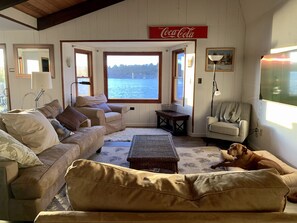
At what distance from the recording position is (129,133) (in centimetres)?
582

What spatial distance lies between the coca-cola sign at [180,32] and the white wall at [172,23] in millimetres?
125

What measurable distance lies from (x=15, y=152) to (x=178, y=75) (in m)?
4.84

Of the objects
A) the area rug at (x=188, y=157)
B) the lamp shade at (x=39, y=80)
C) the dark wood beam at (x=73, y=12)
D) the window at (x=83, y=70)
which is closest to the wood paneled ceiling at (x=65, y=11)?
the dark wood beam at (x=73, y=12)

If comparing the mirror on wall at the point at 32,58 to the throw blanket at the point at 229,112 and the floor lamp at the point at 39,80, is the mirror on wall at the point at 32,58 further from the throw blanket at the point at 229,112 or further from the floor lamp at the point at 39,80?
the throw blanket at the point at 229,112

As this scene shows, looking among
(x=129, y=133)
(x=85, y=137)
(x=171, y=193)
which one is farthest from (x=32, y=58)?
(x=171, y=193)

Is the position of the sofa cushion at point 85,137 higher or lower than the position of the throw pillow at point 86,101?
lower

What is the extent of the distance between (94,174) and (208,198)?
43 cm

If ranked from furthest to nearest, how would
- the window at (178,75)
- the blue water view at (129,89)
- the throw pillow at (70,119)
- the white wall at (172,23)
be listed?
the blue water view at (129,89)
the window at (178,75)
the white wall at (172,23)
the throw pillow at (70,119)

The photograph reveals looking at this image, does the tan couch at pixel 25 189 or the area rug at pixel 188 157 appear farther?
the area rug at pixel 188 157

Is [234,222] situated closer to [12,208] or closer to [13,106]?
[12,208]

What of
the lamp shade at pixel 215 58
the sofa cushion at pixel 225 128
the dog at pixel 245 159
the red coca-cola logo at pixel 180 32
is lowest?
the dog at pixel 245 159

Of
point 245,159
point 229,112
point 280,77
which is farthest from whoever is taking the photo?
point 229,112

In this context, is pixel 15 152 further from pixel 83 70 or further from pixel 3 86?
pixel 83 70

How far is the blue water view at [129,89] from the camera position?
6.86 meters
